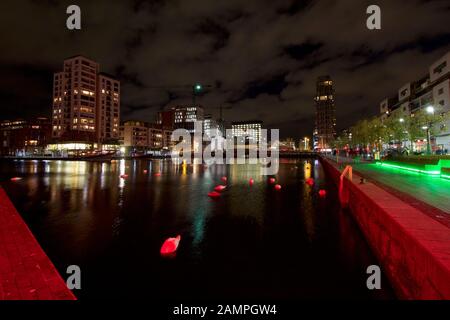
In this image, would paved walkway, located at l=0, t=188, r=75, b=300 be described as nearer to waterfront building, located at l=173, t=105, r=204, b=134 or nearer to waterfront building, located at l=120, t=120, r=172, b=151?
waterfront building, located at l=120, t=120, r=172, b=151

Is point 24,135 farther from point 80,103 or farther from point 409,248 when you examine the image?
point 409,248

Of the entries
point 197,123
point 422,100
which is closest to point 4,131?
point 197,123

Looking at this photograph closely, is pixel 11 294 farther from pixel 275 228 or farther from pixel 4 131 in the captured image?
pixel 4 131

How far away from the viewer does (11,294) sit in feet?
13.2

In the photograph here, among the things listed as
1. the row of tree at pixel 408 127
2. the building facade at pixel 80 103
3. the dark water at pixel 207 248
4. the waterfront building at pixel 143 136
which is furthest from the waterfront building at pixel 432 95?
the waterfront building at pixel 143 136

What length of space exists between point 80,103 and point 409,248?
11855 cm

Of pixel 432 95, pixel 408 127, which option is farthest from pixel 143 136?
pixel 408 127

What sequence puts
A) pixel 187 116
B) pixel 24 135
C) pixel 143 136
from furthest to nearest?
pixel 187 116 < pixel 143 136 < pixel 24 135

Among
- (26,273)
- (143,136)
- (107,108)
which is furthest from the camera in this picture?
(143,136)

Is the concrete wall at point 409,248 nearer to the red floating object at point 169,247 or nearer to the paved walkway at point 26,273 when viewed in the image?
the paved walkway at point 26,273

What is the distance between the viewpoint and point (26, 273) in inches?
181

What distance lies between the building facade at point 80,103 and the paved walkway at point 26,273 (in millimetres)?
103936

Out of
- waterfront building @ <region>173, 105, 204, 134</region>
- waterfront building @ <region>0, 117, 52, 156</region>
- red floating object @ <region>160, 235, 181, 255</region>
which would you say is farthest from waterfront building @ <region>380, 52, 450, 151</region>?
waterfront building @ <region>0, 117, 52, 156</region>
